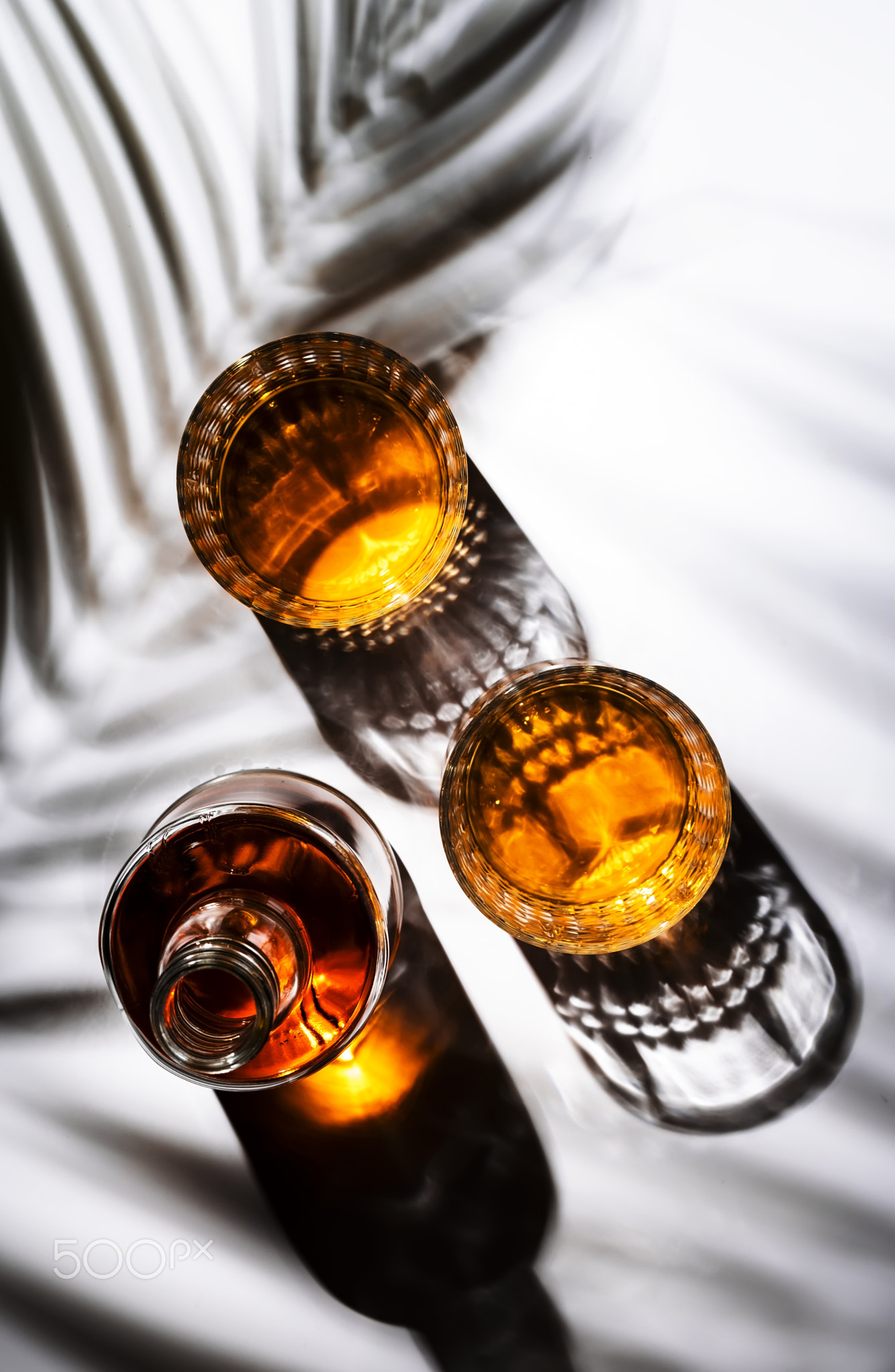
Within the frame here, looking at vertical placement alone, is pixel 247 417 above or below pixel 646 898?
above

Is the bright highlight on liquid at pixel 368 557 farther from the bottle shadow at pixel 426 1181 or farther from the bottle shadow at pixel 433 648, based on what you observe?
the bottle shadow at pixel 426 1181

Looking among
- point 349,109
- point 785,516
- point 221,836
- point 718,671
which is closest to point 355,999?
point 221,836

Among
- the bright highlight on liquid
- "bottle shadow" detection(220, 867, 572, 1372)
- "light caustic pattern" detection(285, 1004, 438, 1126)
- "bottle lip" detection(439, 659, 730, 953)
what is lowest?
"bottle shadow" detection(220, 867, 572, 1372)

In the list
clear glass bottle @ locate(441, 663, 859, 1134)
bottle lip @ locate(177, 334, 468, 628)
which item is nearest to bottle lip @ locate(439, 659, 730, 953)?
clear glass bottle @ locate(441, 663, 859, 1134)

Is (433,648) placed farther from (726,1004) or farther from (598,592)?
(726,1004)

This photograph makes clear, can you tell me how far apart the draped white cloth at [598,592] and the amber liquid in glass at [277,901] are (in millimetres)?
119

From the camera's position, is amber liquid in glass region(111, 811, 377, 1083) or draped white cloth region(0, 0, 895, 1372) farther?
draped white cloth region(0, 0, 895, 1372)

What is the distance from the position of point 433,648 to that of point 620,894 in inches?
9.7

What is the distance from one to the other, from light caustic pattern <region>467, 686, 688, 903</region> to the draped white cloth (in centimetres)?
7

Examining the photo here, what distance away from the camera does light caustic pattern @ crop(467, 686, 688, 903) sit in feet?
2.42

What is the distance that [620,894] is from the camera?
73cm

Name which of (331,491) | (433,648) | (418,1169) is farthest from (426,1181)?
(331,491)

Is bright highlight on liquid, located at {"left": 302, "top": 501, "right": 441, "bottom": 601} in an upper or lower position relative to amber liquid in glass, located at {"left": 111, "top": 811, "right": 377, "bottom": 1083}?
upper

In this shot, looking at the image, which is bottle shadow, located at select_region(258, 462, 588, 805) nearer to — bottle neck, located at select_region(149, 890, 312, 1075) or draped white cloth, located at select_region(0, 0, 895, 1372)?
draped white cloth, located at select_region(0, 0, 895, 1372)
